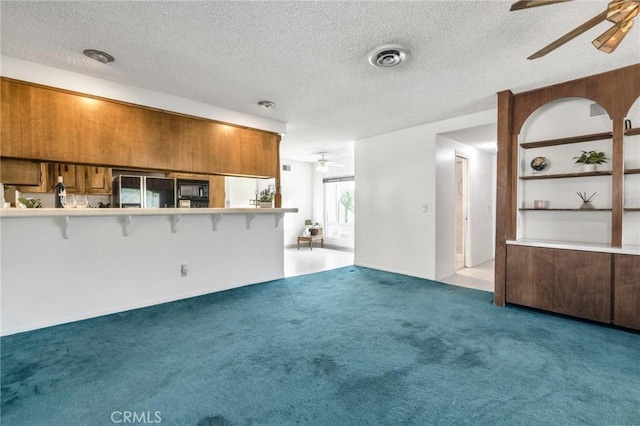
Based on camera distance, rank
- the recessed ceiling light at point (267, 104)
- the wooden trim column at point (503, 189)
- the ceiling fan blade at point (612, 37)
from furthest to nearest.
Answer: the recessed ceiling light at point (267, 104), the wooden trim column at point (503, 189), the ceiling fan blade at point (612, 37)

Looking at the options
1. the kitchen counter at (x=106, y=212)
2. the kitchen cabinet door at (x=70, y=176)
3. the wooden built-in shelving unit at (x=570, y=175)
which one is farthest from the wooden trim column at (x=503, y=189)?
the kitchen cabinet door at (x=70, y=176)

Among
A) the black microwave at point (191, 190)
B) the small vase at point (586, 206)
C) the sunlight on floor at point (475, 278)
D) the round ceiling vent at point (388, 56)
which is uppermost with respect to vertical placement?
the round ceiling vent at point (388, 56)

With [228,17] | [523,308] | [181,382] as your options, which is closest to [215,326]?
[181,382]

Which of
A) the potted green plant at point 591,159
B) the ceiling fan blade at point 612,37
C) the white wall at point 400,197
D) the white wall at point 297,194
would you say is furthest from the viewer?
the white wall at point 297,194

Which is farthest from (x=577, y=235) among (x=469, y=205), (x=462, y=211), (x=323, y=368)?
(x=323, y=368)

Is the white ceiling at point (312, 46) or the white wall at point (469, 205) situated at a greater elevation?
the white ceiling at point (312, 46)

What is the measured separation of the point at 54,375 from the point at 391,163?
4986mm

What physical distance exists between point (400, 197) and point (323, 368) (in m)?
3.61

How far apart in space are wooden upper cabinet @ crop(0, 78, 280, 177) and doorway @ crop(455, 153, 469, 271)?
3982mm

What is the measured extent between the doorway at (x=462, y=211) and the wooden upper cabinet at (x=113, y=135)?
3982 mm

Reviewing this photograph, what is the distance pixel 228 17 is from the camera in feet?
6.86

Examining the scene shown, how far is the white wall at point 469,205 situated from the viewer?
4801mm

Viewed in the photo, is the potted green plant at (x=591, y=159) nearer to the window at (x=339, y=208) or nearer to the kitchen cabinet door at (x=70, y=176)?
the window at (x=339, y=208)

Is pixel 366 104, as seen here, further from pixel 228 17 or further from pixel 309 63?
pixel 228 17
